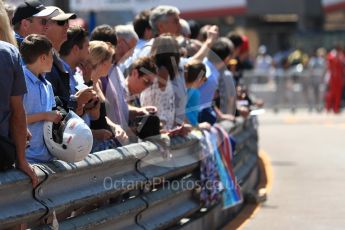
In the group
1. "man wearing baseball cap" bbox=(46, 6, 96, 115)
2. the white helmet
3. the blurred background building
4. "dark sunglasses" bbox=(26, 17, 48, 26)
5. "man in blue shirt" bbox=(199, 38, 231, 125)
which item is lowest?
the blurred background building

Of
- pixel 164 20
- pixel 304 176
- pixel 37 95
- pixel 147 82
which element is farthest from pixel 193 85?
pixel 304 176

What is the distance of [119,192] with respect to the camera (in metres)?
7.23

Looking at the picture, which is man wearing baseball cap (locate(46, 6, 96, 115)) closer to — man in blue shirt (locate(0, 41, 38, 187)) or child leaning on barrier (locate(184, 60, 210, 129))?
man in blue shirt (locate(0, 41, 38, 187))

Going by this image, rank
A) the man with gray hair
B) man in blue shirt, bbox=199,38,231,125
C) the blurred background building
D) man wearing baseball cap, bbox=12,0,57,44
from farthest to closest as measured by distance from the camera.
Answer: the blurred background building, man in blue shirt, bbox=199,38,231,125, the man with gray hair, man wearing baseball cap, bbox=12,0,57,44

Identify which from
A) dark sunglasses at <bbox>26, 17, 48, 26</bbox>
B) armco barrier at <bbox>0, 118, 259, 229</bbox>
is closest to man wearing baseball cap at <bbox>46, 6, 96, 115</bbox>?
dark sunglasses at <bbox>26, 17, 48, 26</bbox>

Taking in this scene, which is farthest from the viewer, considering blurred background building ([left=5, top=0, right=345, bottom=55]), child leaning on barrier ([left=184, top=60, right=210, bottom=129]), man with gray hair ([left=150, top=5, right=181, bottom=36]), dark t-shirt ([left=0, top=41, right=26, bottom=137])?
blurred background building ([left=5, top=0, right=345, bottom=55])

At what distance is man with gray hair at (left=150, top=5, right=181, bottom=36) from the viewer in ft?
34.4

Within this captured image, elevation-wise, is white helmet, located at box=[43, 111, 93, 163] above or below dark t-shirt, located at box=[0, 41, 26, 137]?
below

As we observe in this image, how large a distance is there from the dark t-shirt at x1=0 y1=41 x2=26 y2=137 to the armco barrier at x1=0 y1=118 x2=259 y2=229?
359mm

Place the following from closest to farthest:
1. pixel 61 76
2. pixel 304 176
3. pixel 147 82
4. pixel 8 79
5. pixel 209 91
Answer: pixel 8 79 → pixel 61 76 → pixel 147 82 → pixel 209 91 → pixel 304 176

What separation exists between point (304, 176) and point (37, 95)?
28.6 feet

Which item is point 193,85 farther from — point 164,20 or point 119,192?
point 119,192

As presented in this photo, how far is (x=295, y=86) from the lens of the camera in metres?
33.1

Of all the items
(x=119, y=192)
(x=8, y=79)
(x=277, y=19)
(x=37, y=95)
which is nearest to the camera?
(x=8, y=79)
